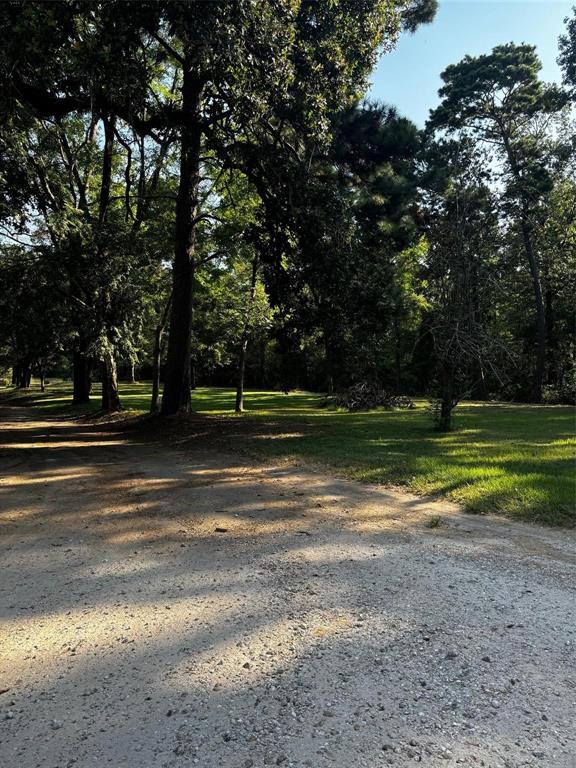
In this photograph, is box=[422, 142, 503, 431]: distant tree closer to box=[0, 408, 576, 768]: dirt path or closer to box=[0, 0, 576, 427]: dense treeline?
box=[0, 0, 576, 427]: dense treeline

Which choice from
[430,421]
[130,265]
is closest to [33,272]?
[130,265]

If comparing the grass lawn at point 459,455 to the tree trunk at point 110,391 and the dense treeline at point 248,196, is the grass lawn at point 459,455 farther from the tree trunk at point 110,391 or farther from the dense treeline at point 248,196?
the tree trunk at point 110,391

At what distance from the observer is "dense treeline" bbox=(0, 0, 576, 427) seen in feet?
24.3

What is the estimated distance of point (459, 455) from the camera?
30.0 feet

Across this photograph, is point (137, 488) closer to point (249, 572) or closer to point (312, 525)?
point (312, 525)

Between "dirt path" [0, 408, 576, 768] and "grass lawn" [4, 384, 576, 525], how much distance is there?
84cm

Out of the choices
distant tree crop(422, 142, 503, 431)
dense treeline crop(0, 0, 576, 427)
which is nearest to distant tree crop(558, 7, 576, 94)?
dense treeline crop(0, 0, 576, 427)

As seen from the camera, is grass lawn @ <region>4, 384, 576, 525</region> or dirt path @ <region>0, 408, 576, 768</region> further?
grass lawn @ <region>4, 384, 576, 525</region>

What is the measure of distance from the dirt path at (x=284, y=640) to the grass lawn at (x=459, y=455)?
2.77 feet

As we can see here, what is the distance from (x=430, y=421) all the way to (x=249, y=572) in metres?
12.3

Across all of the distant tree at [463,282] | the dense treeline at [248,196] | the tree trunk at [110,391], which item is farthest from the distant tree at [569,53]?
the tree trunk at [110,391]

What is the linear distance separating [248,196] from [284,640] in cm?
1662

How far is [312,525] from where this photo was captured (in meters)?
5.32

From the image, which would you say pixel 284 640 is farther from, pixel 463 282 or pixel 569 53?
pixel 569 53
